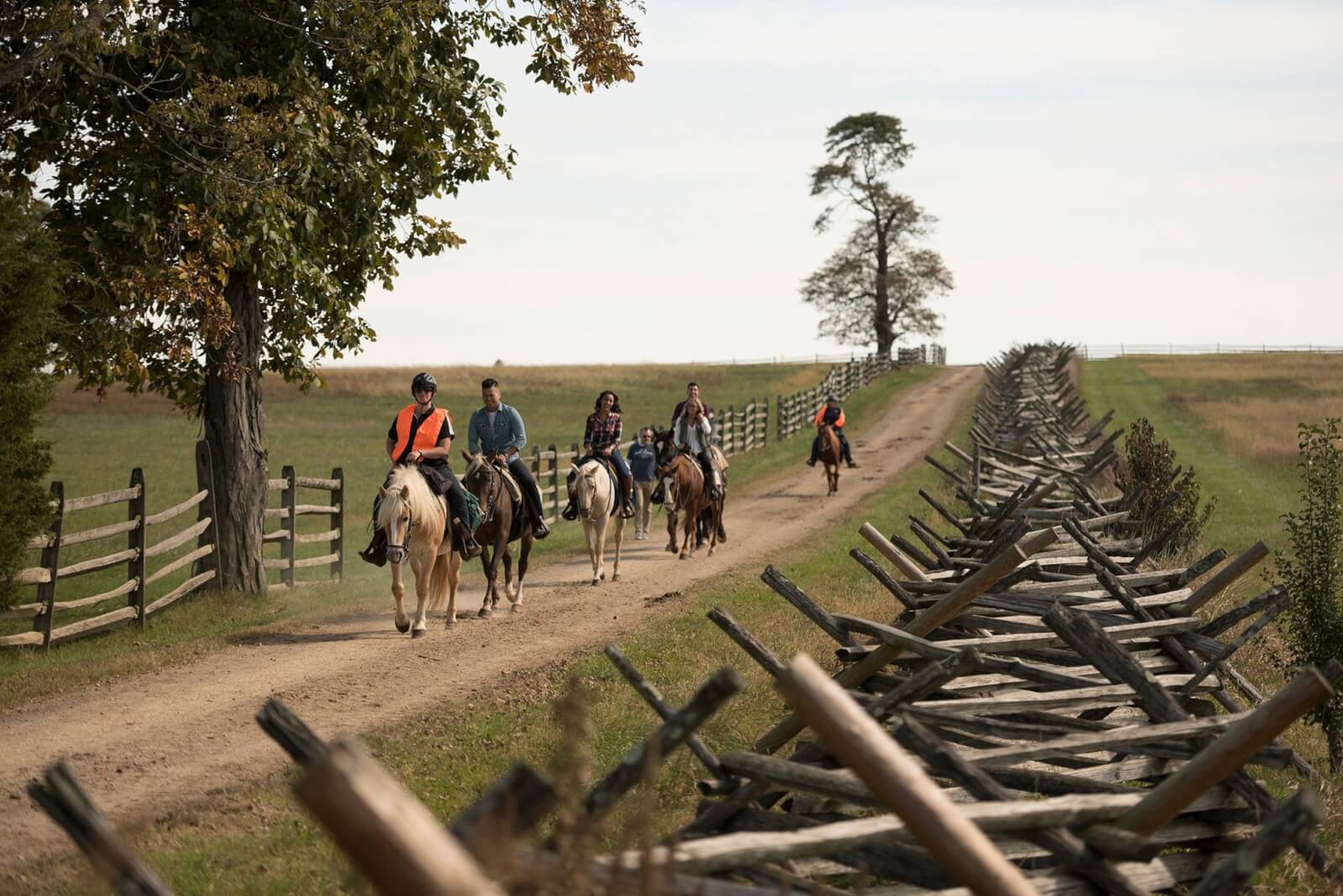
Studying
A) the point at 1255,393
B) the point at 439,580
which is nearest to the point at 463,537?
the point at 439,580

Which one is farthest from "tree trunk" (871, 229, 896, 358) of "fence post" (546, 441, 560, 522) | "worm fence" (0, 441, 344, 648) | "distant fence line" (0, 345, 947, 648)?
"worm fence" (0, 441, 344, 648)

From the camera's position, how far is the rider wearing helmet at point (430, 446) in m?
14.4

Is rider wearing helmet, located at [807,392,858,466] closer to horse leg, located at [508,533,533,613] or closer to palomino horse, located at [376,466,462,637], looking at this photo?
horse leg, located at [508,533,533,613]

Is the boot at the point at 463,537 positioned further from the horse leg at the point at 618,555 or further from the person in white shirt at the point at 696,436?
the person in white shirt at the point at 696,436

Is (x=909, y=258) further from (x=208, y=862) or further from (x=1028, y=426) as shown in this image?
(x=208, y=862)

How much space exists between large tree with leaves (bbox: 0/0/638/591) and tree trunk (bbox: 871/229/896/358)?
5633cm

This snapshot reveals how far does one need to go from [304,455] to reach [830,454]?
1911cm

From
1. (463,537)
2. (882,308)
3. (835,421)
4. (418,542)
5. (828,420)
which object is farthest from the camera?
(882,308)

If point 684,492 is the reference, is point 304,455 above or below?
below

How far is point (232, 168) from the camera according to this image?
638 inches

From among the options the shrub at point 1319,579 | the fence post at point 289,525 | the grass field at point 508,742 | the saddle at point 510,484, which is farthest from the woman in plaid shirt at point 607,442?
the shrub at point 1319,579

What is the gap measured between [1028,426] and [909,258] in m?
47.4

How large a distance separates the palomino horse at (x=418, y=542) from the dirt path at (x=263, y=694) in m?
0.38

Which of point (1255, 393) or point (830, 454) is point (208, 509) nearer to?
point (830, 454)
